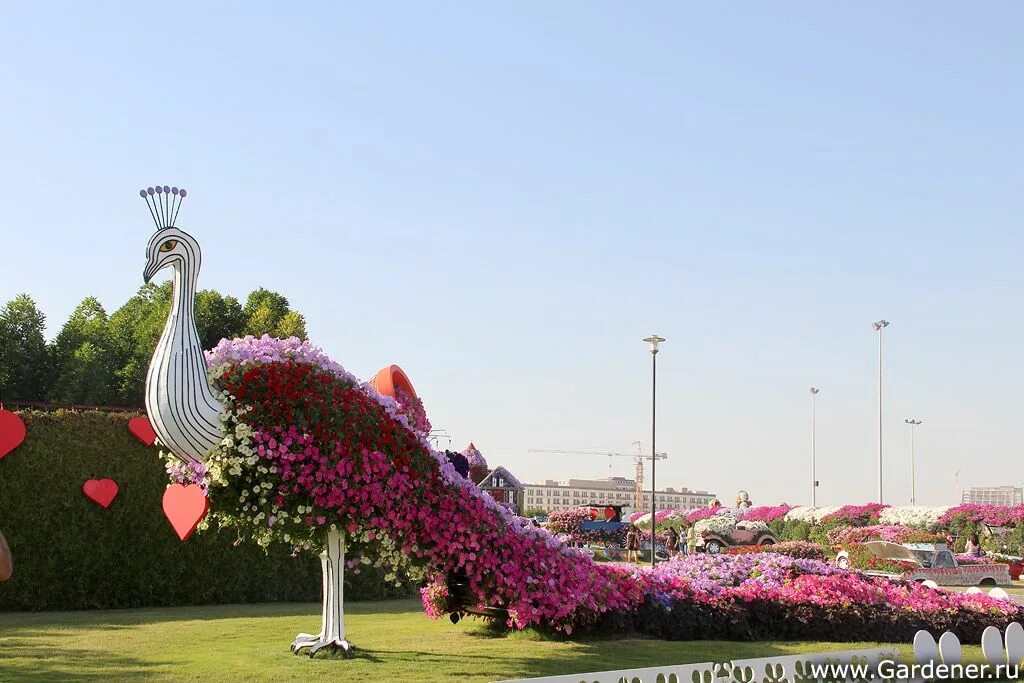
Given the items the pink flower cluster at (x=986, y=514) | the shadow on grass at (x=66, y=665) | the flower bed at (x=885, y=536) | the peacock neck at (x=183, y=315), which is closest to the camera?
the peacock neck at (x=183, y=315)

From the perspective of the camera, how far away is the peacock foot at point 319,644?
11.1 metres

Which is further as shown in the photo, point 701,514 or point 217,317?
point 701,514

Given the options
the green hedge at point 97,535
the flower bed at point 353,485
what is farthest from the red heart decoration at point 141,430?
the flower bed at point 353,485

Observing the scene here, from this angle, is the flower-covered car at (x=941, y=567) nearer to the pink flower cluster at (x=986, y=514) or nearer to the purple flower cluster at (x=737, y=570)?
the purple flower cluster at (x=737, y=570)

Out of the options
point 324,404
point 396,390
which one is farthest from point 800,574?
point 324,404

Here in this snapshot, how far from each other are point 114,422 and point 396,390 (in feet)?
23.0

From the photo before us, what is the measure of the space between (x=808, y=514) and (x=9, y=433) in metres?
43.7

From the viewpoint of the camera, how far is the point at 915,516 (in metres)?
45.8

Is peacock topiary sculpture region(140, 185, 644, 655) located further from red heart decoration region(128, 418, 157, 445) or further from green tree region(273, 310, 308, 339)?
green tree region(273, 310, 308, 339)

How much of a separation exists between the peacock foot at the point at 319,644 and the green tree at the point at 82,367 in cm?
3320

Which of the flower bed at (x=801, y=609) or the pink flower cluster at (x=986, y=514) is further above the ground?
the flower bed at (x=801, y=609)

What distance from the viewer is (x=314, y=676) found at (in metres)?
9.87

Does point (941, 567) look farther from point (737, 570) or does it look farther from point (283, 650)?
point (283, 650)

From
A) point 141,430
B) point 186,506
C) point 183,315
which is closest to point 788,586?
point 186,506
